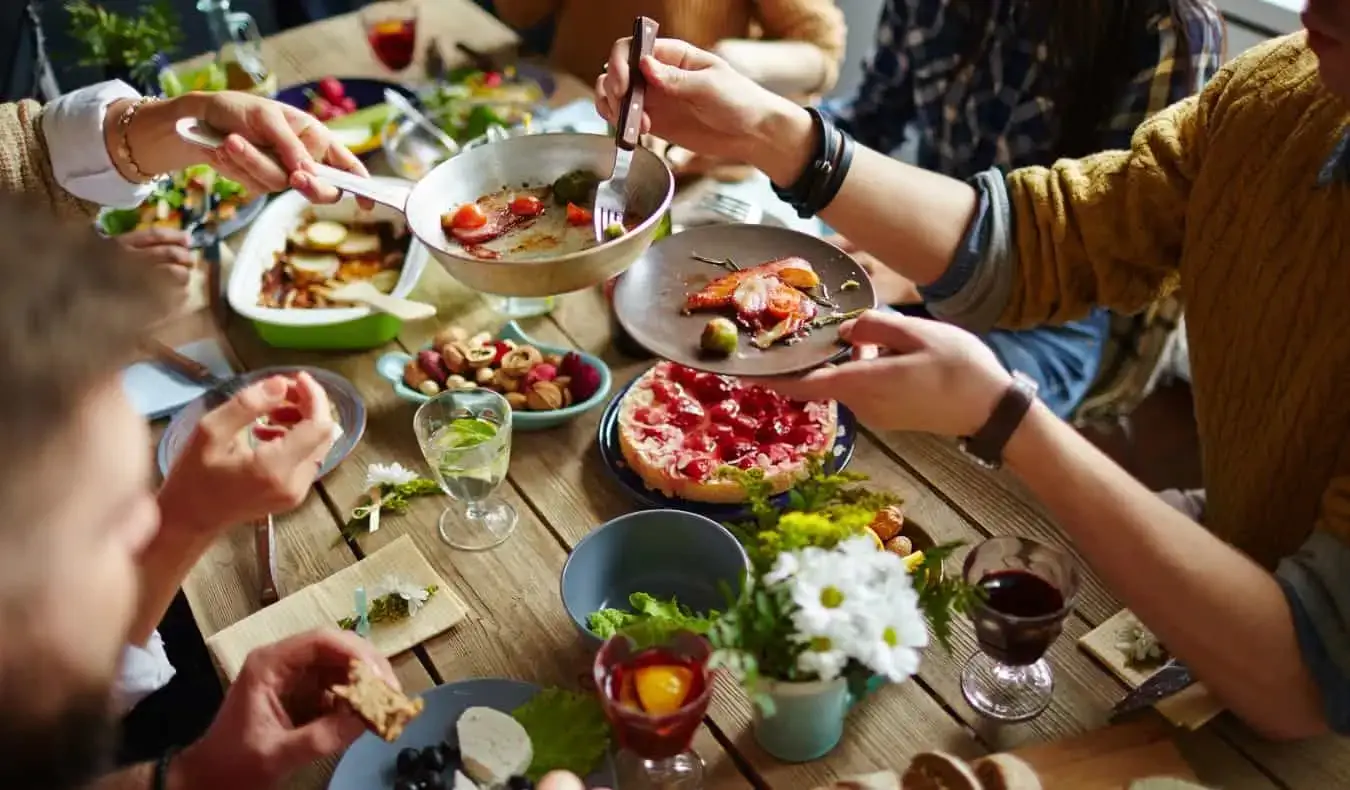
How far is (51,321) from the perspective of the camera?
0.68 metres

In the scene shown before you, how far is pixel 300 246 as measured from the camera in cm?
171

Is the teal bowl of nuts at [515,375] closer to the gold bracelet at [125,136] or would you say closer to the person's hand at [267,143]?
the person's hand at [267,143]

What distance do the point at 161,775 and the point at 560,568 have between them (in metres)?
0.45

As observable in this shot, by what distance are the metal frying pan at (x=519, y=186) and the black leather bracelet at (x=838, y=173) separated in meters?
0.25

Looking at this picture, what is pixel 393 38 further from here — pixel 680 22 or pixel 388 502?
pixel 388 502

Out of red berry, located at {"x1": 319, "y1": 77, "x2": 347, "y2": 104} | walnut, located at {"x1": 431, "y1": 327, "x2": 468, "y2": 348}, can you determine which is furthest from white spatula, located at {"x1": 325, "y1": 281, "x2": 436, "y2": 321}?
red berry, located at {"x1": 319, "y1": 77, "x2": 347, "y2": 104}

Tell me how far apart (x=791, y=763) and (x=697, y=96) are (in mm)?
901

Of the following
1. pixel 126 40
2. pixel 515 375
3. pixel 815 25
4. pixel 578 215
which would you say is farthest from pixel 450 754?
pixel 126 40

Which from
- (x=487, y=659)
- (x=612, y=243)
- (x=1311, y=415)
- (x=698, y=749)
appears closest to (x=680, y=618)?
(x=698, y=749)

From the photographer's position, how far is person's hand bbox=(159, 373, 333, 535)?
1.01 metres

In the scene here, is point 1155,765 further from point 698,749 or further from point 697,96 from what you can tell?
point 697,96

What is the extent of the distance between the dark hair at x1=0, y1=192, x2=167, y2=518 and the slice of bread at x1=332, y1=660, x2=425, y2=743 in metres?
0.36

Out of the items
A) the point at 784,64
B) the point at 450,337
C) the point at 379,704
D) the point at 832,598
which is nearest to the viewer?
the point at 832,598

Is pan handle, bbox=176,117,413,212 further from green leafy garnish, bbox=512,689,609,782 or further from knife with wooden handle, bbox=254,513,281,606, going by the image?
green leafy garnish, bbox=512,689,609,782
